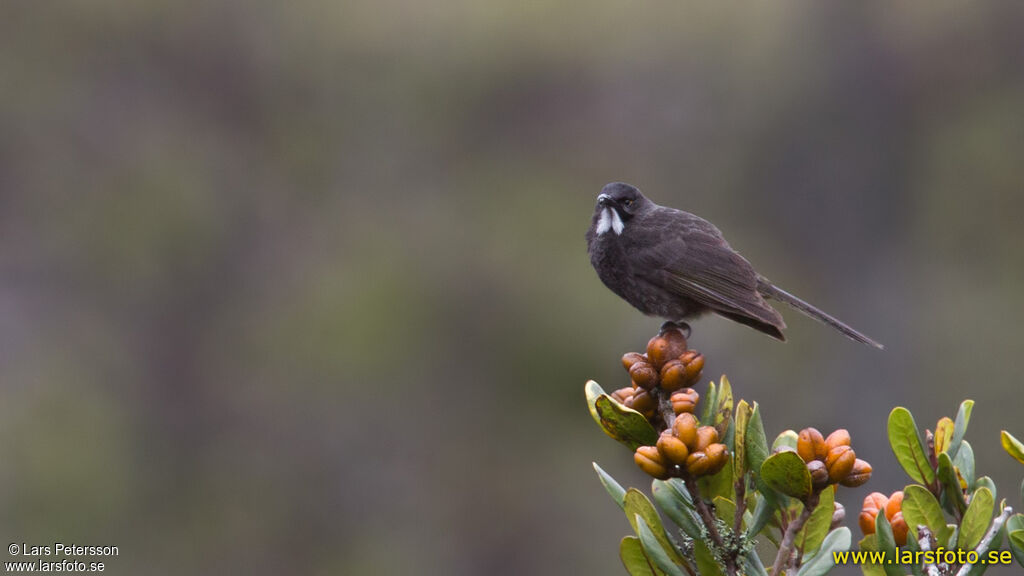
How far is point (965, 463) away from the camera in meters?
2.28

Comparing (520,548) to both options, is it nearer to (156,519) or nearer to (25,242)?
(156,519)

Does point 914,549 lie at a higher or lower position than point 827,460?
lower

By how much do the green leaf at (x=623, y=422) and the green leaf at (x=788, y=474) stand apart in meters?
0.30

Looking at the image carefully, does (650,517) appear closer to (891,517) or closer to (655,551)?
(655,551)

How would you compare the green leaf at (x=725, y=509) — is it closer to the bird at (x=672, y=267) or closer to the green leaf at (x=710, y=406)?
the green leaf at (x=710, y=406)

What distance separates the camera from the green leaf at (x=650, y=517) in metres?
2.20

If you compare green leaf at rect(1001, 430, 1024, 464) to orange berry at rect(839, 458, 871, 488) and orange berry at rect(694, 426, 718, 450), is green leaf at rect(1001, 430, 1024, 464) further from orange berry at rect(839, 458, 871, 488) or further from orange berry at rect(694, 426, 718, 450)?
orange berry at rect(694, 426, 718, 450)

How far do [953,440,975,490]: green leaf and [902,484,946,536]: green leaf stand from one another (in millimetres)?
177

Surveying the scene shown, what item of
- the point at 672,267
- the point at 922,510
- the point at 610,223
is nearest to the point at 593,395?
the point at 922,510

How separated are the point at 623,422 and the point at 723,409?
0.24 meters

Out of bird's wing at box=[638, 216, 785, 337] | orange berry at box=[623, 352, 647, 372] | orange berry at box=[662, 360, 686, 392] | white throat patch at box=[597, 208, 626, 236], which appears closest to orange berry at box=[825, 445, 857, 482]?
orange berry at box=[662, 360, 686, 392]

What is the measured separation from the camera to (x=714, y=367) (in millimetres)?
11070

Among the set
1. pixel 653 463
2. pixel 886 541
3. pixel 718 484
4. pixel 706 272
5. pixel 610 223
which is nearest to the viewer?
pixel 886 541

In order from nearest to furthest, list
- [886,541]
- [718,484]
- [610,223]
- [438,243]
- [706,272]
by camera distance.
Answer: [886,541] → [718,484] → [706,272] → [610,223] → [438,243]
